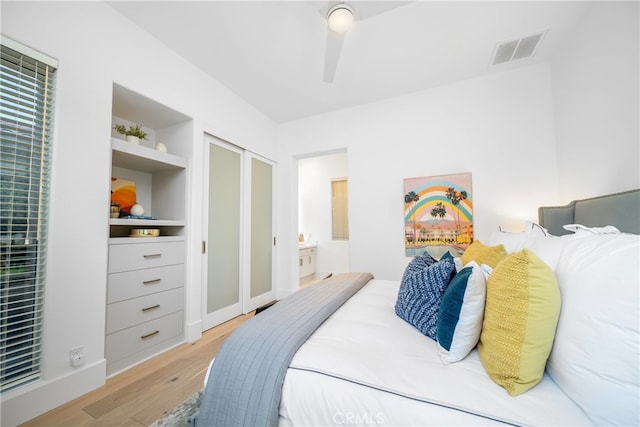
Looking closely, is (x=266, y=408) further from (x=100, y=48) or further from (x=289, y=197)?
(x=289, y=197)

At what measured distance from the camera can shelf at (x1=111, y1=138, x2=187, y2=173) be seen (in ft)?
6.07

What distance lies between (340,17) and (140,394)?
2737 millimetres

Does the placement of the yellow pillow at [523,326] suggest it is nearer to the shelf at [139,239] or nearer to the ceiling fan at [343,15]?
the ceiling fan at [343,15]

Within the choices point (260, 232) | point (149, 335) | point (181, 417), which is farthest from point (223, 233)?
point (181, 417)

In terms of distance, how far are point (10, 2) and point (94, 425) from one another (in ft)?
7.84

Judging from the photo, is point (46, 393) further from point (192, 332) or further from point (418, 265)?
point (418, 265)

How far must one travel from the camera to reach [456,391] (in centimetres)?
70

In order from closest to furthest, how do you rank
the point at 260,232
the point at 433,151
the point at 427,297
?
1. the point at 427,297
2. the point at 433,151
3. the point at 260,232

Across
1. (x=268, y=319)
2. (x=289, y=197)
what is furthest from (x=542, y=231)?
(x=289, y=197)

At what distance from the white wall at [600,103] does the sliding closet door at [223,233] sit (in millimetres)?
3309

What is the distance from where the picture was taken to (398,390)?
71cm

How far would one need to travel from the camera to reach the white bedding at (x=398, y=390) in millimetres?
636

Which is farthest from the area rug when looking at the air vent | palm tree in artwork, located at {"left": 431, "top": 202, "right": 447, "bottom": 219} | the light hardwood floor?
the air vent

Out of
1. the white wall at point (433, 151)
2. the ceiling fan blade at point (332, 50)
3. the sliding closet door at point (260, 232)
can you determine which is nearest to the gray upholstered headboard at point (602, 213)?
the white wall at point (433, 151)
